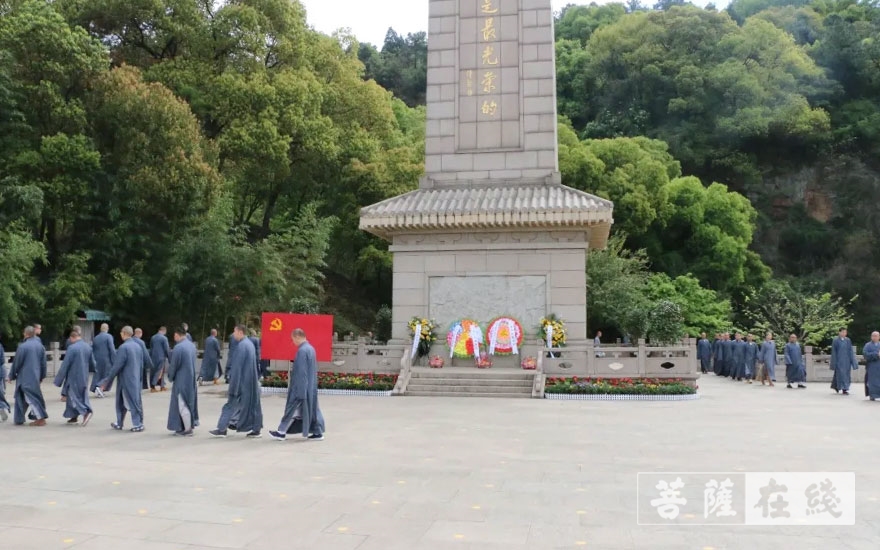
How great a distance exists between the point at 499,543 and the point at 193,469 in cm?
326

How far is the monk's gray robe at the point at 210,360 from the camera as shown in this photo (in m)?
16.5

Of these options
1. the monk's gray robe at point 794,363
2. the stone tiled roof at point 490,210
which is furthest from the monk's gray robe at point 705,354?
the stone tiled roof at point 490,210

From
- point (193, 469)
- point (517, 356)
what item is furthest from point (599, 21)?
point (193, 469)

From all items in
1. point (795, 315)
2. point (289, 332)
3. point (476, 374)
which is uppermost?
point (795, 315)

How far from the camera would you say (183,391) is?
8500 mm

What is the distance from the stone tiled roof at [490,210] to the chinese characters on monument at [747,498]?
8.98 metres

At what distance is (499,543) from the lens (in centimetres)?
418

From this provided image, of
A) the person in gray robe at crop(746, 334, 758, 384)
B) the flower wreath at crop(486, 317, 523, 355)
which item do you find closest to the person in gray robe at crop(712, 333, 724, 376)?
the person in gray robe at crop(746, 334, 758, 384)

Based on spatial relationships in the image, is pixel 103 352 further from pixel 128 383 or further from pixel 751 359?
pixel 751 359

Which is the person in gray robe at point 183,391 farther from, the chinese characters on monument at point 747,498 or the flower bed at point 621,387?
the flower bed at point 621,387

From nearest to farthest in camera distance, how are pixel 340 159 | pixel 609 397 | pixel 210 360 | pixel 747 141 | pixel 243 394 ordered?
pixel 243 394 → pixel 609 397 → pixel 210 360 → pixel 340 159 → pixel 747 141

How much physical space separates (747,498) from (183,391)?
607 cm

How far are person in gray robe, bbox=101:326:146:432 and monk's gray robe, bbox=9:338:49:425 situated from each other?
99 cm

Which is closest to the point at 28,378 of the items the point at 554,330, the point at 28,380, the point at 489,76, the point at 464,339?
the point at 28,380
